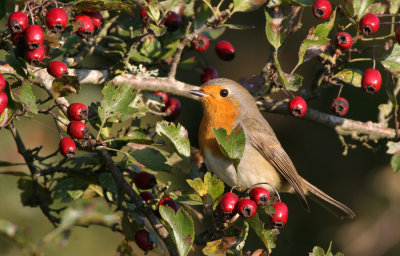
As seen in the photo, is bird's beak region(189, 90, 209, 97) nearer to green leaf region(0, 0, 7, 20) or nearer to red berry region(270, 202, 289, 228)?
red berry region(270, 202, 289, 228)

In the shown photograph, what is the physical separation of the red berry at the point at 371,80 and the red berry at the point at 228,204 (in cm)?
124

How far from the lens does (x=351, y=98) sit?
642cm

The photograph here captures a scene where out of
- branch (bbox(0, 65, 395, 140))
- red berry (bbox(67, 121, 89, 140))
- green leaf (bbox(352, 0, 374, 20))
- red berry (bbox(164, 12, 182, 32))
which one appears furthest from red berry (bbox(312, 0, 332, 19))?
red berry (bbox(67, 121, 89, 140))

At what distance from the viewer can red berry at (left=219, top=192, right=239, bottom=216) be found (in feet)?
8.26

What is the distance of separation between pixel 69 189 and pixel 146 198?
0.44 m

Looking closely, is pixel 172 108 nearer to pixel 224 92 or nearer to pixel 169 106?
pixel 169 106

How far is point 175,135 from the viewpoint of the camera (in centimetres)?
280

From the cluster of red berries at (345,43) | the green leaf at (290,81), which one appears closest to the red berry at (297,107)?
the cluster of red berries at (345,43)

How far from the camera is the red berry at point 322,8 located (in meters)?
3.20

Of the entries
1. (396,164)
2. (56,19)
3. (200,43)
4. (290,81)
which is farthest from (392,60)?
(56,19)

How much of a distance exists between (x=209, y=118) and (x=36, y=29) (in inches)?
Result: 69.0

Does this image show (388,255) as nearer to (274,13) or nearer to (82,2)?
(274,13)

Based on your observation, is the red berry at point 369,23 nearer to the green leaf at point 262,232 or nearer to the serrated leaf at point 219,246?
the green leaf at point 262,232

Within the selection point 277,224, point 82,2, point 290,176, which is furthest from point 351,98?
point 82,2
